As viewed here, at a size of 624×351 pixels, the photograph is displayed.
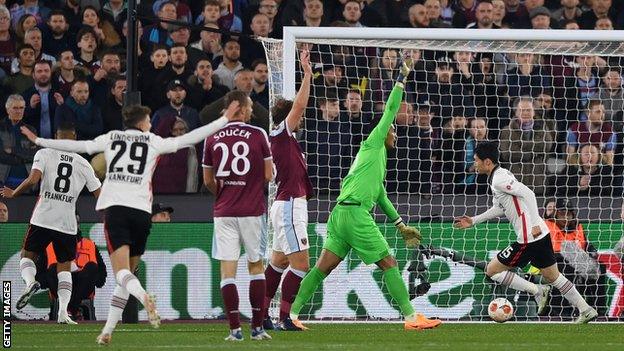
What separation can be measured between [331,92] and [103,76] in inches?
122

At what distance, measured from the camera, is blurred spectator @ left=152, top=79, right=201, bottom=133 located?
1805 centimetres

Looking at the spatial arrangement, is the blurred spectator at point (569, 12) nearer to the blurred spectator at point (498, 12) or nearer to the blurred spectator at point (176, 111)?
the blurred spectator at point (498, 12)

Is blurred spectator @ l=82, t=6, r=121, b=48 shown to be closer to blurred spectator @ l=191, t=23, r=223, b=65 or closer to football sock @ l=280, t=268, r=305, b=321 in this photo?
blurred spectator @ l=191, t=23, r=223, b=65

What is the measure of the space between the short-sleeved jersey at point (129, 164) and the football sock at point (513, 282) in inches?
198

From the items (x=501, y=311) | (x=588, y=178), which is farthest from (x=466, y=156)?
(x=501, y=311)

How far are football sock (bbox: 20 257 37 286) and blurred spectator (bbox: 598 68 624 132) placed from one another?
7497mm

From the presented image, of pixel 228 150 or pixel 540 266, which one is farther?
pixel 540 266

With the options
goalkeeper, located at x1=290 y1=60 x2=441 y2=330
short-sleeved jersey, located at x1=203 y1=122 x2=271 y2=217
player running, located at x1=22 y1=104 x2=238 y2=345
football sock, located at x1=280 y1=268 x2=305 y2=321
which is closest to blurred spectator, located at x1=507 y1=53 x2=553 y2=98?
goalkeeper, located at x1=290 y1=60 x2=441 y2=330

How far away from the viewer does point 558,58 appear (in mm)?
19234

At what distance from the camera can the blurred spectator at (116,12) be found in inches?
783

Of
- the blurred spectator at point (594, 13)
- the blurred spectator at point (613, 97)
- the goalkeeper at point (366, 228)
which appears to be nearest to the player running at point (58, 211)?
the goalkeeper at point (366, 228)

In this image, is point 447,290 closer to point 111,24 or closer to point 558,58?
point 558,58

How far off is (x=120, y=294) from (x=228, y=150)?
1585 mm

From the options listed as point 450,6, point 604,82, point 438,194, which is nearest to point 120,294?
point 438,194
